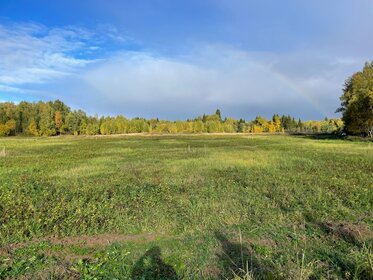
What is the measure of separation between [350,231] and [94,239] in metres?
7.55

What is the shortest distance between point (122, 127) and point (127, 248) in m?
160

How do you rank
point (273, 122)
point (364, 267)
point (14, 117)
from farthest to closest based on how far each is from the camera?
point (273, 122), point (14, 117), point (364, 267)

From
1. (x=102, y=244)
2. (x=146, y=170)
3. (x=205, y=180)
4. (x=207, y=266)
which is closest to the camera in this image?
(x=207, y=266)

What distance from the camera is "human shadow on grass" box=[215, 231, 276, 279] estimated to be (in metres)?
6.66

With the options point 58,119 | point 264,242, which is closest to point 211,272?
point 264,242

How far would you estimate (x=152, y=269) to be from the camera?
7.20 m

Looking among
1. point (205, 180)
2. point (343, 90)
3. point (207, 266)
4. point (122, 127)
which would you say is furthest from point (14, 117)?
point (207, 266)

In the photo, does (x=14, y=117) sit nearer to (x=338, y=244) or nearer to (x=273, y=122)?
(x=273, y=122)

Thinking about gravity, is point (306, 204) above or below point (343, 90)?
below

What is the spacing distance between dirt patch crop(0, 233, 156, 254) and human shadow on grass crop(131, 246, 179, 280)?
1293 mm

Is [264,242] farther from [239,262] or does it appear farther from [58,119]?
[58,119]

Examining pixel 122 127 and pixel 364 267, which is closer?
pixel 364 267

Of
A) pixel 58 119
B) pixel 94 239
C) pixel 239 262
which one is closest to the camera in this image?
pixel 239 262

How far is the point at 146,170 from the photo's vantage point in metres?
23.2
